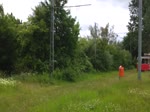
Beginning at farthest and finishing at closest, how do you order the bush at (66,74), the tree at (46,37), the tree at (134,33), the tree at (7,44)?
the tree at (134,33) → the tree at (46,37) → the bush at (66,74) → the tree at (7,44)

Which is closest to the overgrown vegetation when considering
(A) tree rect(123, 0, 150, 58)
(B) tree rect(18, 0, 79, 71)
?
(B) tree rect(18, 0, 79, 71)

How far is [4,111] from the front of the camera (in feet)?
44.4

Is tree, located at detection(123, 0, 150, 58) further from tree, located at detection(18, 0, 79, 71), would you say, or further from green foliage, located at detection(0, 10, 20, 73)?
green foliage, located at detection(0, 10, 20, 73)

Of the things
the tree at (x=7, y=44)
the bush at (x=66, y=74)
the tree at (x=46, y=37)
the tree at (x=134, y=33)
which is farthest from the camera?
the tree at (x=134, y=33)

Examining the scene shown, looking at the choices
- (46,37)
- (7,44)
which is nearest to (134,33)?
(46,37)

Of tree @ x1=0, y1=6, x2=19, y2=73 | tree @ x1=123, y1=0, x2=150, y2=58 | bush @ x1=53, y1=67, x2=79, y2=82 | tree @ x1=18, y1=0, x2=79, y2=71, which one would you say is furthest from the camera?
tree @ x1=123, y1=0, x2=150, y2=58

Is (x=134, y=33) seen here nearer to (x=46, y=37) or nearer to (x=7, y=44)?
(x=46, y=37)

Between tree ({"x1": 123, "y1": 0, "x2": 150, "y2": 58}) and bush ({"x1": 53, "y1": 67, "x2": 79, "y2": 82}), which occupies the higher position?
tree ({"x1": 123, "y1": 0, "x2": 150, "y2": 58})

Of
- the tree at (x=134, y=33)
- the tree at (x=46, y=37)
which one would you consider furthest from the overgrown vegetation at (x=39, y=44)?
the tree at (x=134, y=33)

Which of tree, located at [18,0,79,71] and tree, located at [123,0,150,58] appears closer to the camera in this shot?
tree, located at [18,0,79,71]

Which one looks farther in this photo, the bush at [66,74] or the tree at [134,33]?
the tree at [134,33]

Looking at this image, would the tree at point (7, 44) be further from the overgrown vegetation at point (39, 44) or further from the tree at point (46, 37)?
the tree at point (46, 37)

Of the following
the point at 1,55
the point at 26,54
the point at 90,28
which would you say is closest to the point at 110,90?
the point at 1,55

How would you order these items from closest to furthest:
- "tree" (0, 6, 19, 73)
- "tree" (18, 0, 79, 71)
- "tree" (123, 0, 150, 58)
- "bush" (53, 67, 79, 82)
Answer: "tree" (0, 6, 19, 73)
"bush" (53, 67, 79, 82)
"tree" (18, 0, 79, 71)
"tree" (123, 0, 150, 58)
